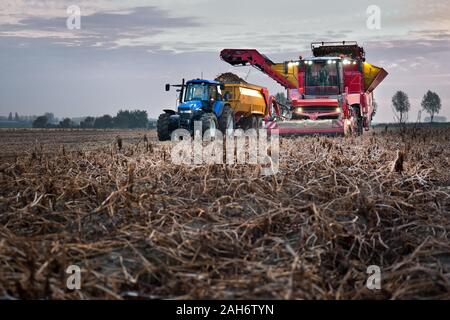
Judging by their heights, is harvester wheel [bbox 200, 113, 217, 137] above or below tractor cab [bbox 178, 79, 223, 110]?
below

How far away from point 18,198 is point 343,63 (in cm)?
1873

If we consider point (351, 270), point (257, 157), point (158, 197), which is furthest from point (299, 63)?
point (351, 270)

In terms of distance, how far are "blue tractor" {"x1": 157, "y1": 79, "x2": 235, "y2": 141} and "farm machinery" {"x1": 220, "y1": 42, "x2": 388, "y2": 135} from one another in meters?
1.81

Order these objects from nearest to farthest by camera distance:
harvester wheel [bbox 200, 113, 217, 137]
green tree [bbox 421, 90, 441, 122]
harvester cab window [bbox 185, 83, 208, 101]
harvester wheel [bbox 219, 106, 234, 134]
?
harvester wheel [bbox 200, 113, 217, 137] → harvester cab window [bbox 185, 83, 208, 101] → harvester wheel [bbox 219, 106, 234, 134] → green tree [bbox 421, 90, 441, 122]

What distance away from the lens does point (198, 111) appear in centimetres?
1797

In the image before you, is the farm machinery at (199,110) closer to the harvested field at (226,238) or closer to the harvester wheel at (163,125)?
the harvester wheel at (163,125)

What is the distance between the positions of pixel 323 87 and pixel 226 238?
19.0 m

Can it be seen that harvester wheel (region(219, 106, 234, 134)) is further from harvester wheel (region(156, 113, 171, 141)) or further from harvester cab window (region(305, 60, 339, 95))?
harvester cab window (region(305, 60, 339, 95))

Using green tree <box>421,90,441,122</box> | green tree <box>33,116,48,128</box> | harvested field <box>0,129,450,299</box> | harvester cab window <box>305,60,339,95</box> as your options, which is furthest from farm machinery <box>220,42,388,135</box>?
green tree <box>421,90,441,122</box>

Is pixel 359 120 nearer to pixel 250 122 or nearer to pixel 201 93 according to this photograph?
pixel 250 122

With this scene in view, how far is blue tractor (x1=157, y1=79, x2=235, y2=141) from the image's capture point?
17.7m

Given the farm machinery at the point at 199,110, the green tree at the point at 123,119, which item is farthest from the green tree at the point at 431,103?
the farm machinery at the point at 199,110

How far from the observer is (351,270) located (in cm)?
334

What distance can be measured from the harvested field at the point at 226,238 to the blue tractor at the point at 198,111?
1116 cm
